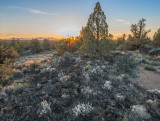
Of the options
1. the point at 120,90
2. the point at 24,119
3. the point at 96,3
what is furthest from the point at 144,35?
the point at 24,119

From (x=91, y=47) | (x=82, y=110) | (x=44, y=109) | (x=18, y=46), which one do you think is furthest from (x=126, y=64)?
(x=18, y=46)

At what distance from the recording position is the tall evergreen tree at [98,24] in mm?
12891

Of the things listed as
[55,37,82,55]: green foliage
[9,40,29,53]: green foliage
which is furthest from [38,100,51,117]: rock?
[9,40,29,53]: green foliage

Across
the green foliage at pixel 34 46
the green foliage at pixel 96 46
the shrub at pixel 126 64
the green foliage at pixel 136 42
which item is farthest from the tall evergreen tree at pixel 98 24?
the green foliage at pixel 34 46

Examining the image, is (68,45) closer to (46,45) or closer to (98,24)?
(98,24)

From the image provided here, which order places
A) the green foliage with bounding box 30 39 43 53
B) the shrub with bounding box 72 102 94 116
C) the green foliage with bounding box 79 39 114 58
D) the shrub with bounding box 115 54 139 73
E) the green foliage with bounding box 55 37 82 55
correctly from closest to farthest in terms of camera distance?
the shrub with bounding box 72 102 94 116 → the shrub with bounding box 115 54 139 73 → the green foliage with bounding box 79 39 114 58 → the green foliage with bounding box 55 37 82 55 → the green foliage with bounding box 30 39 43 53

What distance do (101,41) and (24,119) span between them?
12.0m

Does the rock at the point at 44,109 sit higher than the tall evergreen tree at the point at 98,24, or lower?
lower

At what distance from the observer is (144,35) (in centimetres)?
3497

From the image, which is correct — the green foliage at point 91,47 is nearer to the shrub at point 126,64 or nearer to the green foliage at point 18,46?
the shrub at point 126,64

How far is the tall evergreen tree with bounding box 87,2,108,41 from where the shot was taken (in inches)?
508

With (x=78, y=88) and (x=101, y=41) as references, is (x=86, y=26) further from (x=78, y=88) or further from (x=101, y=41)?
(x=78, y=88)

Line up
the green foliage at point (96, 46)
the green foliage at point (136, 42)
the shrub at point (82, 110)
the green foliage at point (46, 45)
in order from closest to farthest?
the shrub at point (82, 110) → the green foliage at point (96, 46) → the green foliage at point (136, 42) → the green foliage at point (46, 45)

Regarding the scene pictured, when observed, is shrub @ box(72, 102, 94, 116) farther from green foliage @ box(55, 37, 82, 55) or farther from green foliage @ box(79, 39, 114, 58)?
green foliage @ box(55, 37, 82, 55)
